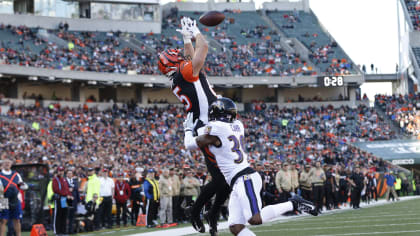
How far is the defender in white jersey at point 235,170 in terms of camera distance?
25.7 ft

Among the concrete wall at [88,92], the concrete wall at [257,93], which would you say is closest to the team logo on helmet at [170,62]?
the concrete wall at [88,92]

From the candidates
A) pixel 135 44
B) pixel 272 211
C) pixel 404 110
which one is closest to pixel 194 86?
pixel 272 211

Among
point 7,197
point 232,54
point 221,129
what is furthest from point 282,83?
point 221,129

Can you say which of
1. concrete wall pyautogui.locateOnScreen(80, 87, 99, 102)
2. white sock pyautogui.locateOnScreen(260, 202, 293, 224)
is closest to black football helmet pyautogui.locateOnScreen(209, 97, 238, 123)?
white sock pyautogui.locateOnScreen(260, 202, 293, 224)

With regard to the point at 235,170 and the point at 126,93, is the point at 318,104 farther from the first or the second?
the point at 235,170

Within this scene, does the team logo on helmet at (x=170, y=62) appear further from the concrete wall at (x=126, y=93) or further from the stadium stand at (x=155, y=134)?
the concrete wall at (x=126, y=93)

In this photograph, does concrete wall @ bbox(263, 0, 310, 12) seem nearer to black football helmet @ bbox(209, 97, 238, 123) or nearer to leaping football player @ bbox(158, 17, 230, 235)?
leaping football player @ bbox(158, 17, 230, 235)

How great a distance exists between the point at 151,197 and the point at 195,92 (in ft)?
28.1

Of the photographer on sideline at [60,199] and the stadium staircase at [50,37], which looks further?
the stadium staircase at [50,37]

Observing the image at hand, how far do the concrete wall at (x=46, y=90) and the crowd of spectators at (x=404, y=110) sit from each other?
2111 centimetres

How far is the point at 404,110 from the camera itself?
1767 inches

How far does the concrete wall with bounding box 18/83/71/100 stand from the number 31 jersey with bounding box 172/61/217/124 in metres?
32.6

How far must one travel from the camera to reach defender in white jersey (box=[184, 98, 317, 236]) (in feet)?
25.7

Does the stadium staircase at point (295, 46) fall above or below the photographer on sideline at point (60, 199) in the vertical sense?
above
